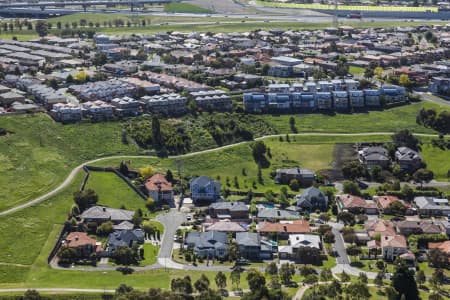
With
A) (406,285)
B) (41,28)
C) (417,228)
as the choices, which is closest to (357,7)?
(41,28)

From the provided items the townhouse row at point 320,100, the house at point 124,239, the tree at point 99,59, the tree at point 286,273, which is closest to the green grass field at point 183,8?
the tree at point 99,59

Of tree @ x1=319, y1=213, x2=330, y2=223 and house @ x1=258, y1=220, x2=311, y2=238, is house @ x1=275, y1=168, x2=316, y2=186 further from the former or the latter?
house @ x1=258, y1=220, x2=311, y2=238

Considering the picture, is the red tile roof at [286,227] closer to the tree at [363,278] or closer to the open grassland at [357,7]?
the tree at [363,278]

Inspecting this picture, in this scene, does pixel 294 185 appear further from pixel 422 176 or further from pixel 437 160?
pixel 437 160

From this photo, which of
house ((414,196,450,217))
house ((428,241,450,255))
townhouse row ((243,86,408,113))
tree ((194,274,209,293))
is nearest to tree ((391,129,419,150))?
townhouse row ((243,86,408,113))

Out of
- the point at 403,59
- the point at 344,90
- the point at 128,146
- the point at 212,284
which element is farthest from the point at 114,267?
the point at 403,59
